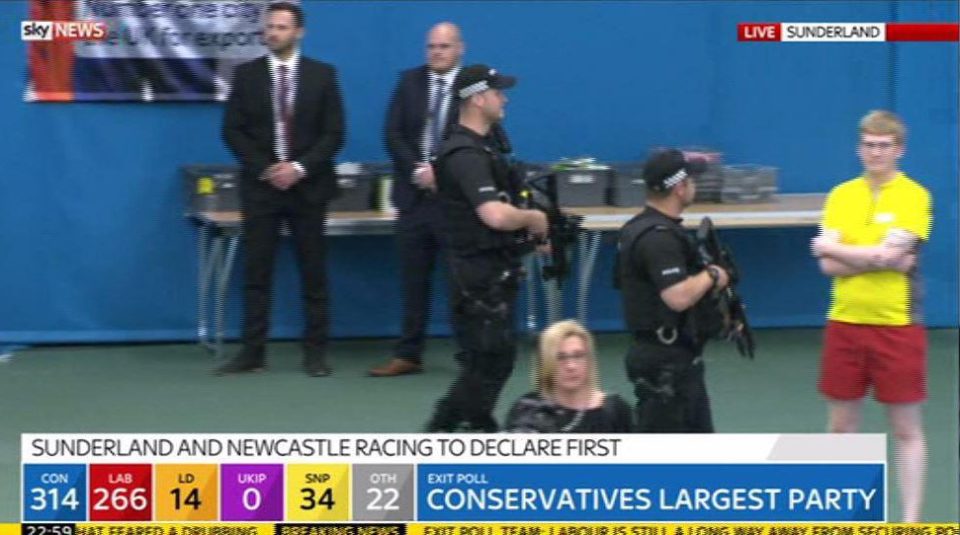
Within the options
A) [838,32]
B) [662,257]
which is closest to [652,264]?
[662,257]

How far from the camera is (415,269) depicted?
34.5 feet

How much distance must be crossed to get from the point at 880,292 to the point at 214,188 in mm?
4620

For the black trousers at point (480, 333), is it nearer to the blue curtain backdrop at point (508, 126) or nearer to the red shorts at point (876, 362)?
the red shorts at point (876, 362)

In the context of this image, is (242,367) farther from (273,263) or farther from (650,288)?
(650,288)

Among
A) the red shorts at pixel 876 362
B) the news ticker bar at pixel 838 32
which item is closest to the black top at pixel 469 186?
the red shorts at pixel 876 362

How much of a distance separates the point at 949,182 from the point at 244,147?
4220mm

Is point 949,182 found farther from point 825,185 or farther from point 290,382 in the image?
point 290,382

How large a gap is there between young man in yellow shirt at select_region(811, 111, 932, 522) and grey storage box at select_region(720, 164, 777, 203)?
3823 mm

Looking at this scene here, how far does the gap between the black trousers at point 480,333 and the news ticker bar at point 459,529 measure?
1.80m

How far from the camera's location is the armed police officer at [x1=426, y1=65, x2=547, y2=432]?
7.86m

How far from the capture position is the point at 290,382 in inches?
409

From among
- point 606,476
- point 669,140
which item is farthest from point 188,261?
point 606,476

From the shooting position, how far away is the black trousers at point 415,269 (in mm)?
10416

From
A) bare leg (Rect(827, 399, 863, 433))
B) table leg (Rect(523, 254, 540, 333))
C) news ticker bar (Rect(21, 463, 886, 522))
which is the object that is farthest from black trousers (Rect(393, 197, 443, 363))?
news ticker bar (Rect(21, 463, 886, 522))
